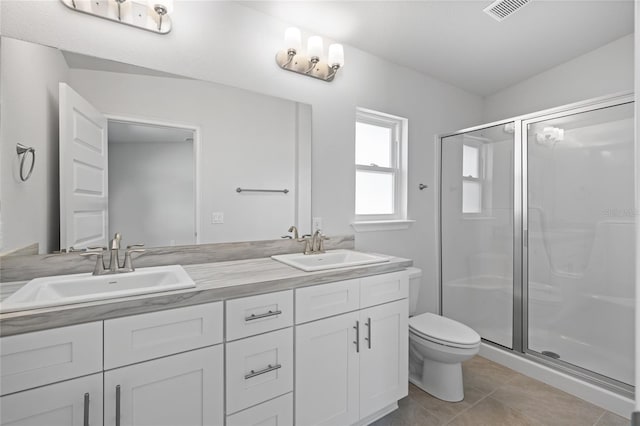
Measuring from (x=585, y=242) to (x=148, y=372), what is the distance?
8.46 feet

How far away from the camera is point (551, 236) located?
2201mm

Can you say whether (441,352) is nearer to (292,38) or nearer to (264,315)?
(264,315)

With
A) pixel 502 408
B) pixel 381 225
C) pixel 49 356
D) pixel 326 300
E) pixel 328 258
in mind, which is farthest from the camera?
pixel 381 225

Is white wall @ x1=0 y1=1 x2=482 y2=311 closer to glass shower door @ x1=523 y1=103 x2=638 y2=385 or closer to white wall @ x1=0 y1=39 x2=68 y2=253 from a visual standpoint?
white wall @ x1=0 y1=39 x2=68 y2=253

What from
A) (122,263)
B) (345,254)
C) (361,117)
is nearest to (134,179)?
(122,263)

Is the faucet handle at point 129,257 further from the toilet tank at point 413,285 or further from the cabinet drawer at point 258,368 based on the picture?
the toilet tank at point 413,285

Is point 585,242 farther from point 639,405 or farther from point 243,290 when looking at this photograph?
point 243,290

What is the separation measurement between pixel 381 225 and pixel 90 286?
6.21 feet

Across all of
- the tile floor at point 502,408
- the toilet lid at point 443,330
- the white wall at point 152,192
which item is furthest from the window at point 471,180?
the white wall at point 152,192

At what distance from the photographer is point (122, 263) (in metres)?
1.47

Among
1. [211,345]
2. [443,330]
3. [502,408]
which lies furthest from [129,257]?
[502,408]

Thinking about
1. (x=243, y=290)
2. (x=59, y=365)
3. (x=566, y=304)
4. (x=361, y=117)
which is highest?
(x=361, y=117)

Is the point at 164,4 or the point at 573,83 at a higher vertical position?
the point at 573,83

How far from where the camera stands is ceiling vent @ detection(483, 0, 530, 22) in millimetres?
1983
